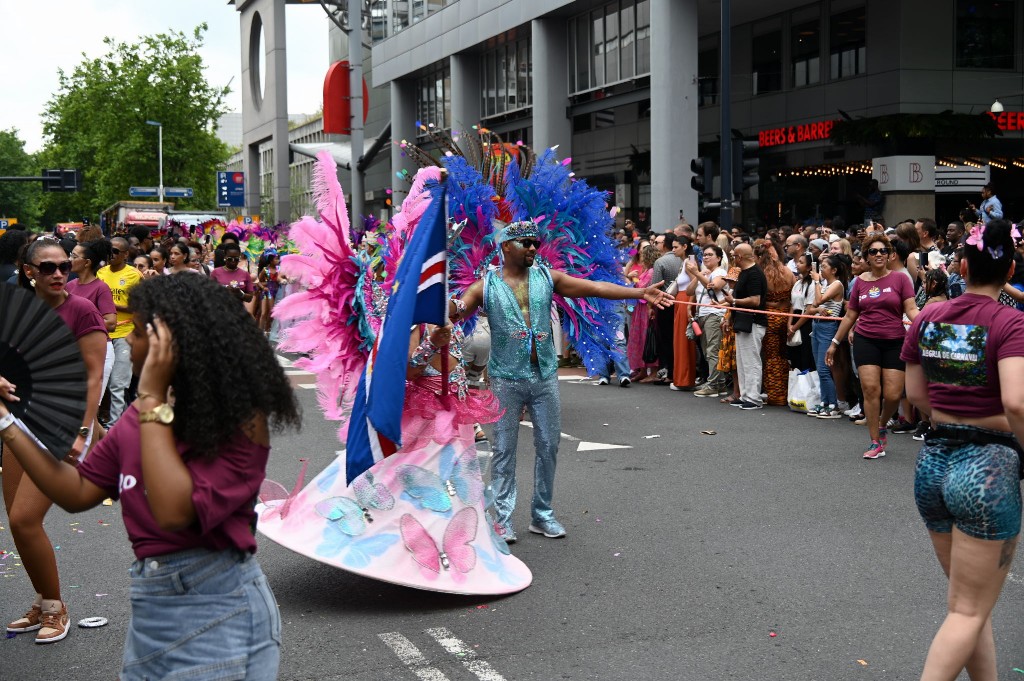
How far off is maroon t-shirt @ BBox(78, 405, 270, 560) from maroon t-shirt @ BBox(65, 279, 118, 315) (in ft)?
15.4

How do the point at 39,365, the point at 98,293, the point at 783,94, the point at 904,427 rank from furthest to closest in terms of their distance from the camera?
the point at 783,94
the point at 904,427
the point at 98,293
the point at 39,365

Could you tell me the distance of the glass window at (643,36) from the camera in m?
27.4

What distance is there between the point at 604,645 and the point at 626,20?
25.0m

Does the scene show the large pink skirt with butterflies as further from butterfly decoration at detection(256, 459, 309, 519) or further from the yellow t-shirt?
the yellow t-shirt

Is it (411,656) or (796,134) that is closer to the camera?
(411,656)

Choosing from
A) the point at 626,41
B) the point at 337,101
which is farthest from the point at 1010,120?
the point at 337,101

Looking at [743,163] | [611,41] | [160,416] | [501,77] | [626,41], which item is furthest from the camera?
[501,77]

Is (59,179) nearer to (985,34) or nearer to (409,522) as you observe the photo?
(985,34)

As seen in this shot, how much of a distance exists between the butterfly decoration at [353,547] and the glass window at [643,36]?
23462 mm

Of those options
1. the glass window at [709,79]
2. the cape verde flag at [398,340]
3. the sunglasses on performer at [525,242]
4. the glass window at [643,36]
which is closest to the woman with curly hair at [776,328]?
the sunglasses on performer at [525,242]

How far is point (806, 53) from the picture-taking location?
26.1m

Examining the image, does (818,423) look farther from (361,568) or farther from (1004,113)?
(1004,113)

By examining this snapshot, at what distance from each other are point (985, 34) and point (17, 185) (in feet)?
360

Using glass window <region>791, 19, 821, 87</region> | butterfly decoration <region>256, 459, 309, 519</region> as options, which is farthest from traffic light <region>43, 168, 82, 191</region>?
butterfly decoration <region>256, 459, 309, 519</region>
